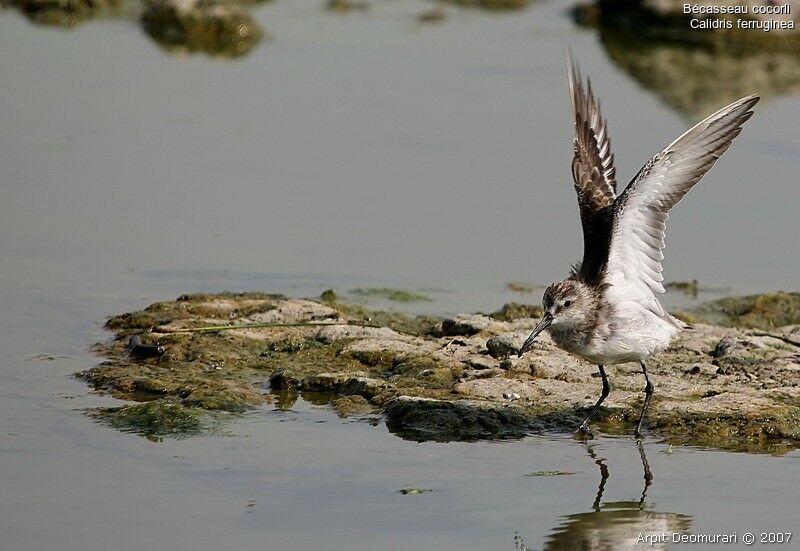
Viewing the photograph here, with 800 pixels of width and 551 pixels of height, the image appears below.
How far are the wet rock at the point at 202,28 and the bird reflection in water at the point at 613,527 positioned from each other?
14.5 meters

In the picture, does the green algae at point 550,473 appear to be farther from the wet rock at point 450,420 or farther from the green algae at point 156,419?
the green algae at point 156,419

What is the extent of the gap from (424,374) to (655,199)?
2.01 meters

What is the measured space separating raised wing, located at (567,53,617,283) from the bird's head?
0.76 ft

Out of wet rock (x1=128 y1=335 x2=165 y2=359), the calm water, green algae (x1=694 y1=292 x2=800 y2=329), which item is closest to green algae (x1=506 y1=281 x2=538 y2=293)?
the calm water

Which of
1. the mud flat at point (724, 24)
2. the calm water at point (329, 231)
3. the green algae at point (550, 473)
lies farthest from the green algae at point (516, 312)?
the mud flat at point (724, 24)

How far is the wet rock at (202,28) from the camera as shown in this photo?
22.4m

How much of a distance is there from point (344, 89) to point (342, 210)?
5.07 meters

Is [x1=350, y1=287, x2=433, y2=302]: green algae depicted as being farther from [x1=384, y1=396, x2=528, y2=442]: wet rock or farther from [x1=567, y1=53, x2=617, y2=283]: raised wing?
[x1=384, y1=396, x2=528, y2=442]: wet rock

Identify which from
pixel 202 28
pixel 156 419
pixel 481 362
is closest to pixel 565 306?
pixel 481 362

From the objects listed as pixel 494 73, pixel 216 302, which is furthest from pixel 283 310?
pixel 494 73

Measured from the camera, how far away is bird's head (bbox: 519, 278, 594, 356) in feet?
32.5

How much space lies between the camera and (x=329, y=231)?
14.4m

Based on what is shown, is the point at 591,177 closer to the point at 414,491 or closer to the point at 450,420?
the point at 450,420

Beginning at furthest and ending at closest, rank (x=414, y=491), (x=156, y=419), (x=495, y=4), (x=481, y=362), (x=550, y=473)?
(x=495, y=4) < (x=481, y=362) < (x=156, y=419) < (x=550, y=473) < (x=414, y=491)
